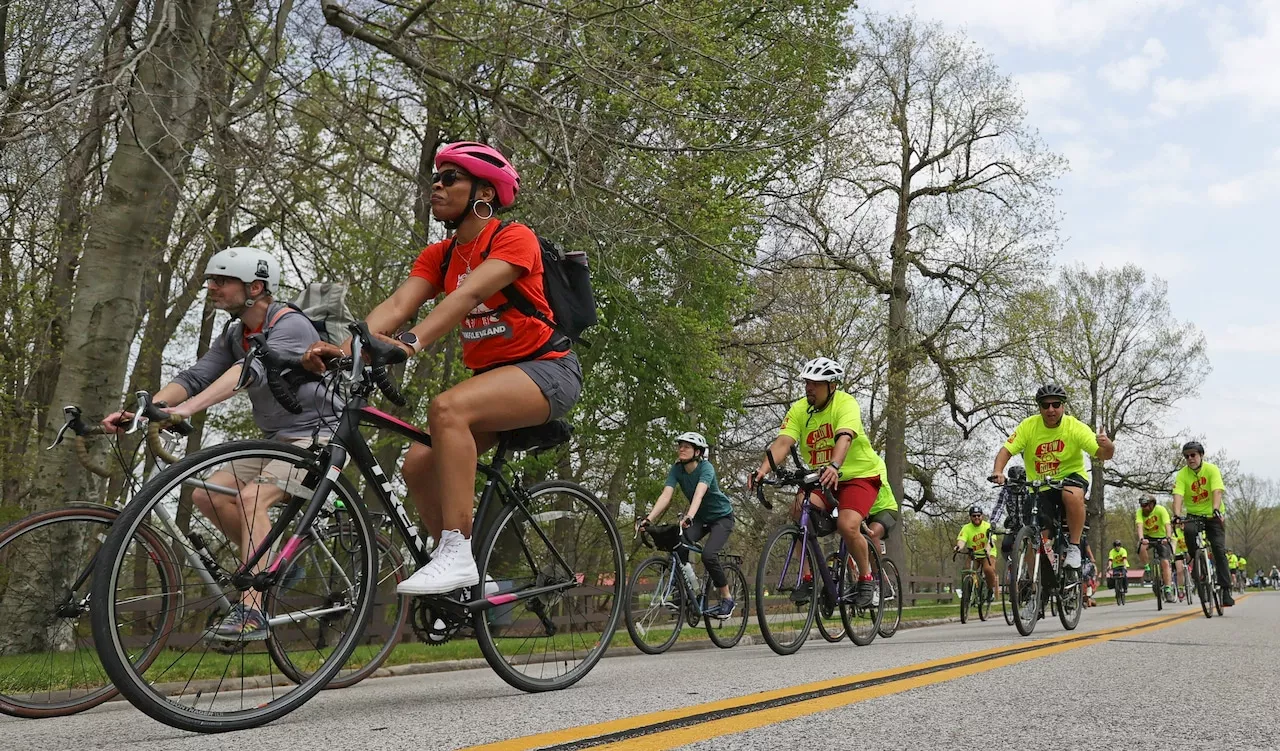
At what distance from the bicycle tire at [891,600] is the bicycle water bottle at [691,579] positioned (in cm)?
166

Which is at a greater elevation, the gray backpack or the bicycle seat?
the gray backpack

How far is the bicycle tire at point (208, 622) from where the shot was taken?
3398 millimetres

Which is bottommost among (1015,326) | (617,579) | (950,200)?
(617,579)

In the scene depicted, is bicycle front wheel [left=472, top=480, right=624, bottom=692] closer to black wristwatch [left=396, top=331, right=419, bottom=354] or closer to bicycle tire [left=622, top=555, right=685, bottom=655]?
black wristwatch [left=396, top=331, right=419, bottom=354]

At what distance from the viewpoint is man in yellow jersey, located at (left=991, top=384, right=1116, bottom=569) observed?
10.1m

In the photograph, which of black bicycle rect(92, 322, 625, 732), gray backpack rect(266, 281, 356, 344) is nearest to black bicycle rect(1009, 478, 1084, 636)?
black bicycle rect(92, 322, 625, 732)

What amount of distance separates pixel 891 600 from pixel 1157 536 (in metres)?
13.0

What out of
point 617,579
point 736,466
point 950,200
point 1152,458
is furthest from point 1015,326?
point 617,579

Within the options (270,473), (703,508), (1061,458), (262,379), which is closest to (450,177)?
(270,473)

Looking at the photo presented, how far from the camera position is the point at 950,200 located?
31.6 metres

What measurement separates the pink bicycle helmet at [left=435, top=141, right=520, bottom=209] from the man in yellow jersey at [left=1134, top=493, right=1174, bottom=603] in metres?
17.7

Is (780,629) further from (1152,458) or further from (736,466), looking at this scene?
(1152,458)

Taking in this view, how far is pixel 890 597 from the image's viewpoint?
946 centimetres

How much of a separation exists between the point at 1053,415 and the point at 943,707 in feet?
21.9
